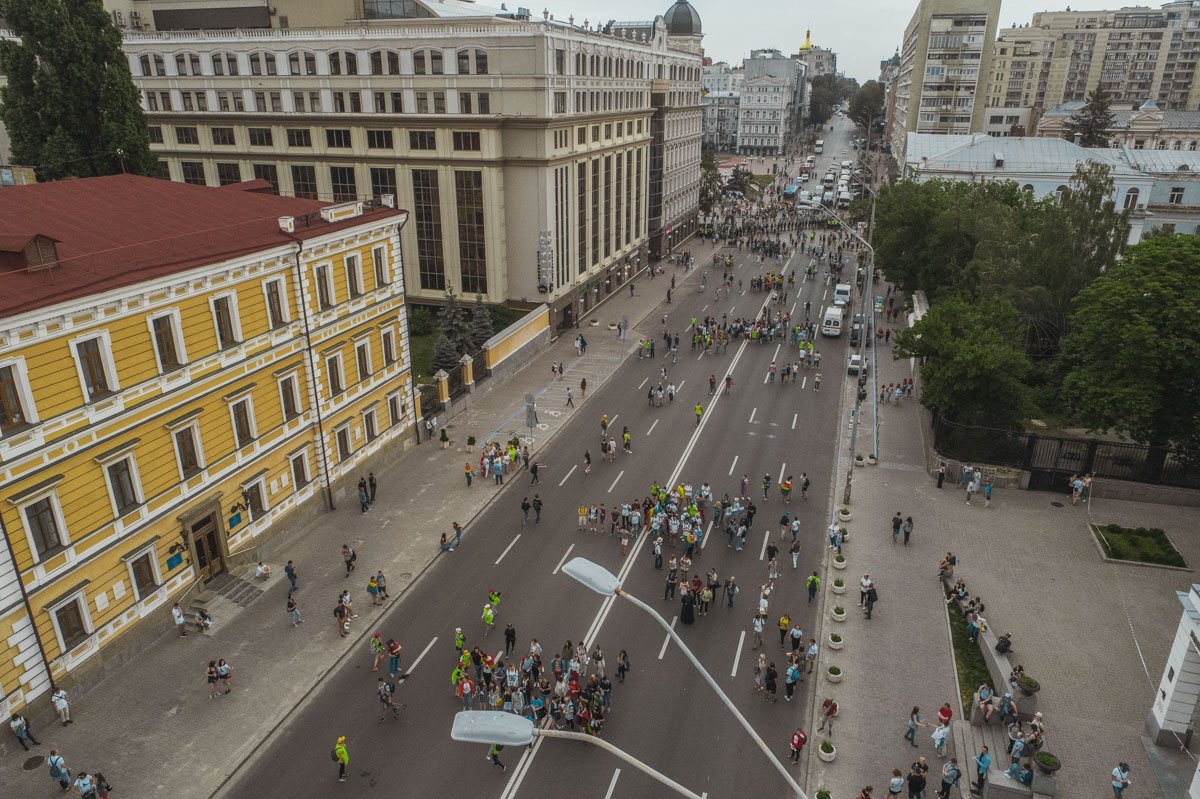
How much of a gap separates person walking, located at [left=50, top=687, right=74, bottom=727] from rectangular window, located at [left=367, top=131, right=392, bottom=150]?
143 ft

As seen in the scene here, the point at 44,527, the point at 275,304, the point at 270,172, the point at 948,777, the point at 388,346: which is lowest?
the point at 948,777

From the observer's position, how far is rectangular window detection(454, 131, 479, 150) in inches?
2154

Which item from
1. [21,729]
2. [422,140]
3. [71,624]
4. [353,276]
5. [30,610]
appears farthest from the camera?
[422,140]

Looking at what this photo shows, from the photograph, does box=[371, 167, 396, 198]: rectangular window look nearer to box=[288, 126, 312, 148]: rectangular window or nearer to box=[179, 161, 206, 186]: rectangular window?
box=[288, 126, 312, 148]: rectangular window

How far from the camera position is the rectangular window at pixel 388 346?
38.1 m

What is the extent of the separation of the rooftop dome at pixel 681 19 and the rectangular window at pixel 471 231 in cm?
5953

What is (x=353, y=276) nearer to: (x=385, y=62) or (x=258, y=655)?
(x=258, y=655)

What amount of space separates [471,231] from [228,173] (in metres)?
22.6

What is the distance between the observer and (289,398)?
105 ft

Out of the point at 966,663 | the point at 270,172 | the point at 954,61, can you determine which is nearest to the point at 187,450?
the point at 966,663

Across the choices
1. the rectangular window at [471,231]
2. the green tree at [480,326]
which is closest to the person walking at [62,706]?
the green tree at [480,326]

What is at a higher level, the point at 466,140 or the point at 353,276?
the point at 466,140

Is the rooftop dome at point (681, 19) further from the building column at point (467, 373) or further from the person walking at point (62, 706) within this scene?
the person walking at point (62, 706)

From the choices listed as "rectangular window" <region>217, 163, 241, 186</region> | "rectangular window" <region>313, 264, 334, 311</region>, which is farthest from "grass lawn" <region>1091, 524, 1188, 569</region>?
"rectangular window" <region>217, 163, 241, 186</region>
